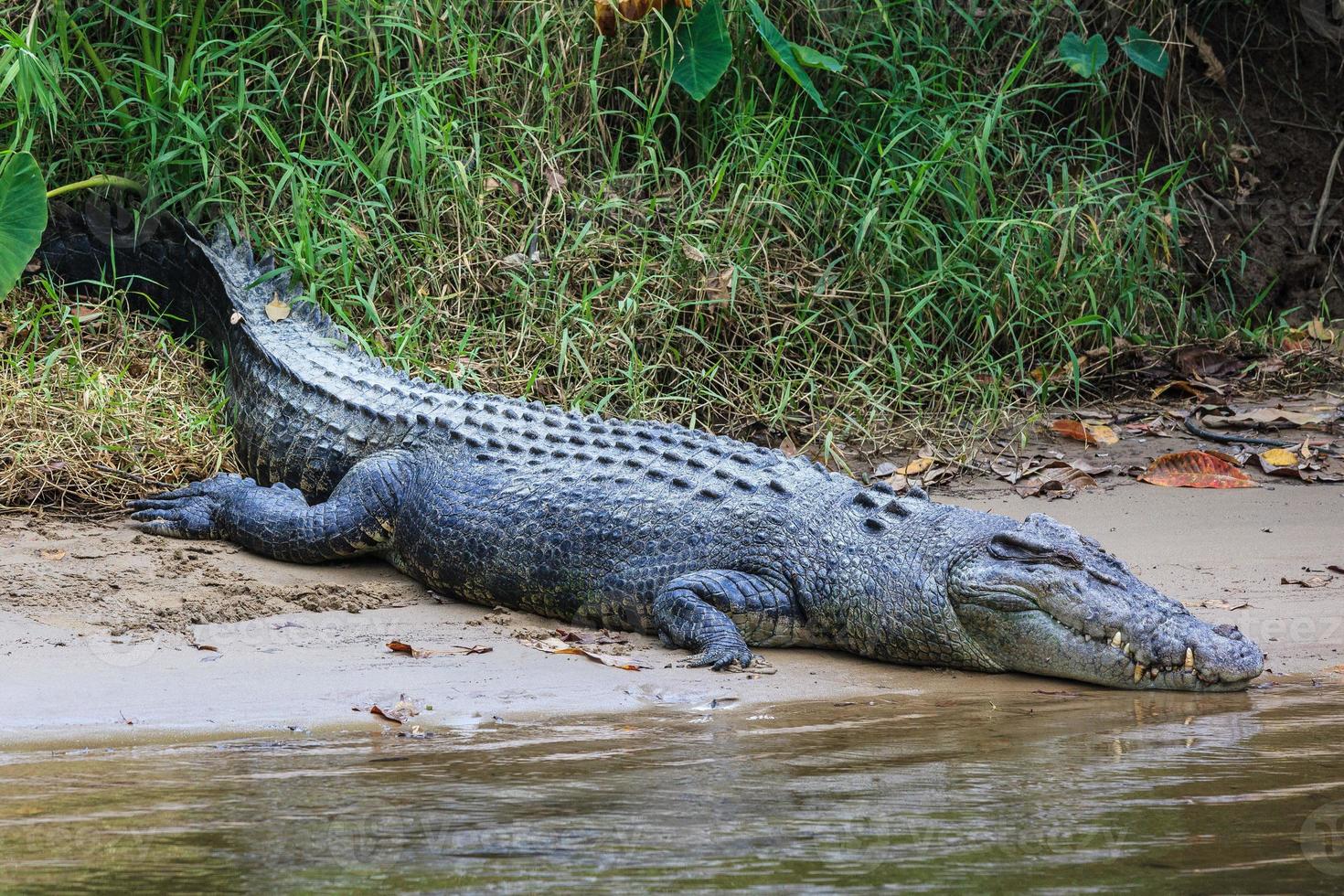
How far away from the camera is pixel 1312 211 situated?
7.55m

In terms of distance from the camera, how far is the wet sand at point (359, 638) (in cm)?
341

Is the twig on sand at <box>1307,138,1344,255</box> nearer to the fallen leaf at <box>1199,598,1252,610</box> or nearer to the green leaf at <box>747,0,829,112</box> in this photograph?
the green leaf at <box>747,0,829,112</box>

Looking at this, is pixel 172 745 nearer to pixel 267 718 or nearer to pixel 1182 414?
pixel 267 718

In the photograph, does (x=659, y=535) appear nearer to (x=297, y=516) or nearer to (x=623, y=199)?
(x=297, y=516)

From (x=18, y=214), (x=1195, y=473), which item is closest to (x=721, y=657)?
(x=1195, y=473)

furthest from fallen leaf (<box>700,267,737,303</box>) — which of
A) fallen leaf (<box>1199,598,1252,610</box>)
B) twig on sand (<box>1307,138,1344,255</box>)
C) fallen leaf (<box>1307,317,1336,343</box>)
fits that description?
twig on sand (<box>1307,138,1344,255</box>)

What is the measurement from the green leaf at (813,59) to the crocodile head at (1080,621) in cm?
312

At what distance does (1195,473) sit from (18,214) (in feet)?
14.7

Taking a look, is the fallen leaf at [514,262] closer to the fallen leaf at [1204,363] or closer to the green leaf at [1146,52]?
the fallen leaf at [1204,363]

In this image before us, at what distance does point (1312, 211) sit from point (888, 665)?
4.72 metres

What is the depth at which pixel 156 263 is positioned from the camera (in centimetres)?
597

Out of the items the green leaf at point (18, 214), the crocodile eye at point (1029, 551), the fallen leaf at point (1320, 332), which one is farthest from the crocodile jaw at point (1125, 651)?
the fallen leaf at point (1320, 332)

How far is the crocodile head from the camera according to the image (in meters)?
3.78

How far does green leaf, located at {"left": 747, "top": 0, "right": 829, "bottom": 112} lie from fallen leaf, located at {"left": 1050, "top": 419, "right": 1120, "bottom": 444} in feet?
5.96
